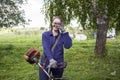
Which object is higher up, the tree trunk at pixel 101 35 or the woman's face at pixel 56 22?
the woman's face at pixel 56 22

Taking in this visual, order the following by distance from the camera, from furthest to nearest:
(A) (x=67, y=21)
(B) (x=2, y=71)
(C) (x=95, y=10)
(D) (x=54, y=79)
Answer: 1. (A) (x=67, y=21)
2. (C) (x=95, y=10)
3. (B) (x=2, y=71)
4. (D) (x=54, y=79)

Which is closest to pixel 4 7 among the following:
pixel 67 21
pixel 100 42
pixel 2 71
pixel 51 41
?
pixel 67 21

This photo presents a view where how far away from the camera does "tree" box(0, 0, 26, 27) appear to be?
1351 inches

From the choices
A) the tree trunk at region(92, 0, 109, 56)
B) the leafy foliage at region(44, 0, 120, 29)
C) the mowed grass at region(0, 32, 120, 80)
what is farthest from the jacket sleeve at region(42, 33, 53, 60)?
the tree trunk at region(92, 0, 109, 56)

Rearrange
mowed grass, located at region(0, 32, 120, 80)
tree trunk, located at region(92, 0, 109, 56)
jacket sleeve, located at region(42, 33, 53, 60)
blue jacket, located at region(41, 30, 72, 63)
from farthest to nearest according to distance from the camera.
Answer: tree trunk, located at region(92, 0, 109, 56) → mowed grass, located at region(0, 32, 120, 80) → blue jacket, located at region(41, 30, 72, 63) → jacket sleeve, located at region(42, 33, 53, 60)

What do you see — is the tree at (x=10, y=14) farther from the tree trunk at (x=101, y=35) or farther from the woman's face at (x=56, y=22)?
the woman's face at (x=56, y=22)

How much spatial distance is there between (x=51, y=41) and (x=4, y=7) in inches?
1042

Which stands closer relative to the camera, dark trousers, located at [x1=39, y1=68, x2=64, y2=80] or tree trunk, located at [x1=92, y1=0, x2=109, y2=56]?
dark trousers, located at [x1=39, y1=68, x2=64, y2=80]

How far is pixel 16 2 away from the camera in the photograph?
35062 mm

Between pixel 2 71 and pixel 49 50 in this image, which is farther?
pixel 2 71

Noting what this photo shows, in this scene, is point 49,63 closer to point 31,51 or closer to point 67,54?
point 31,51

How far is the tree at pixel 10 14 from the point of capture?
34312mm

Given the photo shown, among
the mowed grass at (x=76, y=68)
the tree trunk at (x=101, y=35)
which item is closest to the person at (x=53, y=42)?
the mowed grass at (x=76, y=68)

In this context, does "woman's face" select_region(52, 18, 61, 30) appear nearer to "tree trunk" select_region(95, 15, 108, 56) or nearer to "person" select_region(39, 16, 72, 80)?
"person" select_region(39, 16, 72, 80)
